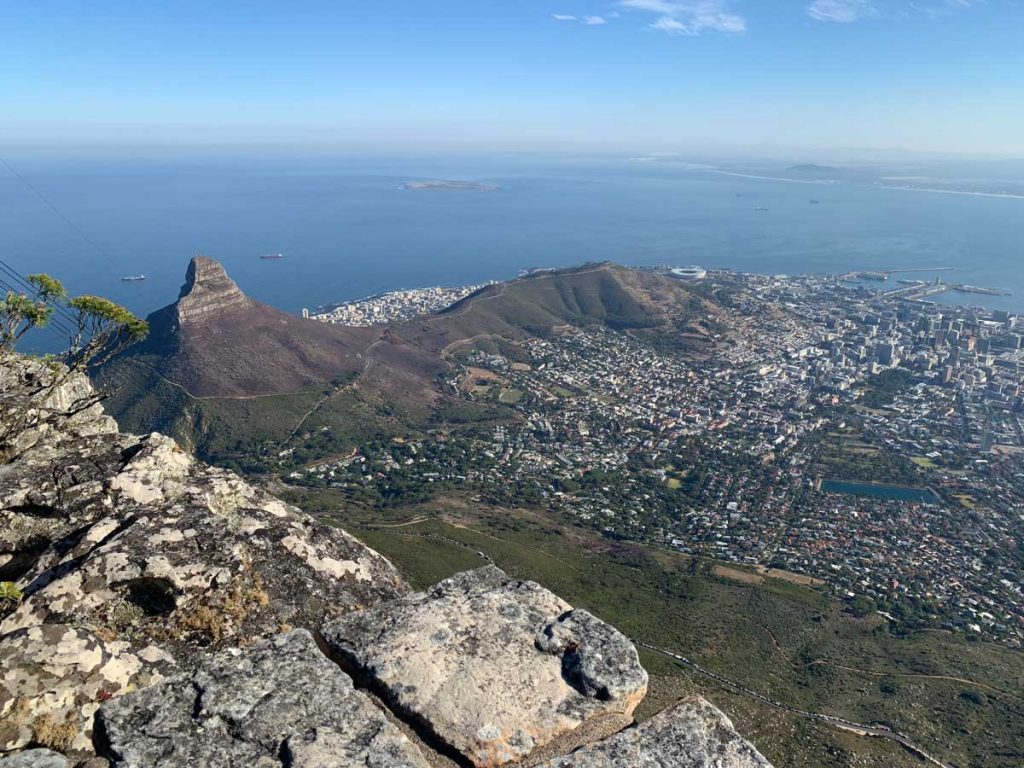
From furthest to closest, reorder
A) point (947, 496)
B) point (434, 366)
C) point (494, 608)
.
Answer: point (434, 366) → point (947, 496) → point (494, 608)

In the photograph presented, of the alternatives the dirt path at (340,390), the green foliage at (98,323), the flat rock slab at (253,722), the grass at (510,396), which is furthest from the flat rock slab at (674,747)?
the grass at (510,396)

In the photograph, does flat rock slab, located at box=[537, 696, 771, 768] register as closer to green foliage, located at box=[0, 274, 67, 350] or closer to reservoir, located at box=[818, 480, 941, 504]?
green foliage, located at box=[0, 274, 67, 350]

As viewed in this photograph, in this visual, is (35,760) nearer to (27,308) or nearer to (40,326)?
(27,308)

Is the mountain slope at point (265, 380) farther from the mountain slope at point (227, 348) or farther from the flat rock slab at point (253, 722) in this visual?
the flat rock slab at point (253, 722)

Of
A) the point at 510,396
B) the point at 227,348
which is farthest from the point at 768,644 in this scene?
the point at 227,348

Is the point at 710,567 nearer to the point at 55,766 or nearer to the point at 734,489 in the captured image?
the point at 734,489

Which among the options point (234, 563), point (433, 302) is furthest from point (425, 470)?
point (433, 302)
